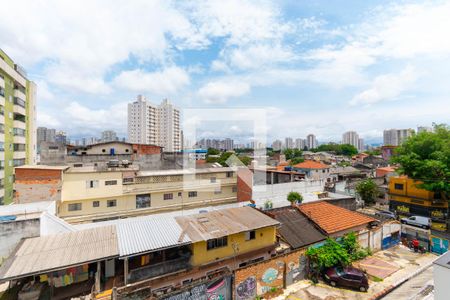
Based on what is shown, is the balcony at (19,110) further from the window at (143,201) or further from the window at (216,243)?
the window at (216,243)

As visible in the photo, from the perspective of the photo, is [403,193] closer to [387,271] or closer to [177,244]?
[387,271]

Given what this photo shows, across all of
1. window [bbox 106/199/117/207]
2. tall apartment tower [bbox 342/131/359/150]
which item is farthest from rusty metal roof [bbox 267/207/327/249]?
tall apartment tower [bbox 342/131/359/150]

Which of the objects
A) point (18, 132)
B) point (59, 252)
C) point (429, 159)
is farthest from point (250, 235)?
point (18, 132)

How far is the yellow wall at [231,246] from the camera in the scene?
9.07m

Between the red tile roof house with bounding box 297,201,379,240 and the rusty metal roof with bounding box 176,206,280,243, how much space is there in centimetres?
362

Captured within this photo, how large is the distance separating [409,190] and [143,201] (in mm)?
25633

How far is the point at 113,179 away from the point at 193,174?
262 inches

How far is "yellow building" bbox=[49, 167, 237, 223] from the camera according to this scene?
640 inches

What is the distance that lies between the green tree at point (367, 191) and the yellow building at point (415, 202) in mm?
1566

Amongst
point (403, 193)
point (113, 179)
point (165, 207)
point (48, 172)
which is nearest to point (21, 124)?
point (48, 172)

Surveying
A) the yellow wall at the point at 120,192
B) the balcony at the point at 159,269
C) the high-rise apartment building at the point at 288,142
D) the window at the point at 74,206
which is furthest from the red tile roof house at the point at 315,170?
the high-rise apartment building at the point at 288,142

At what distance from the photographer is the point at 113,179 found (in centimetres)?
1728

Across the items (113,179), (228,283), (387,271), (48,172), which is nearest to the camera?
(228,283)

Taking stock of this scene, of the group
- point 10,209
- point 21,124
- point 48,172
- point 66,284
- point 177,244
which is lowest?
point 66,284
